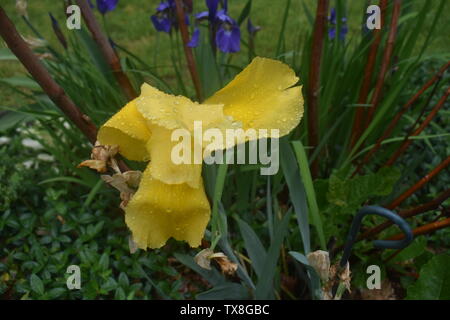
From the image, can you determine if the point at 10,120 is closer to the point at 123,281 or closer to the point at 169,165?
the point at 123,281

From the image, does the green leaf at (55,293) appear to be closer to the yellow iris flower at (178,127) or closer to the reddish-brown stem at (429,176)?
the yellow iris flower at (178,127)

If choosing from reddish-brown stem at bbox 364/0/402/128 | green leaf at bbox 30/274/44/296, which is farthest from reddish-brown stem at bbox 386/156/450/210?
green leaf at bbox 30/274/44/296

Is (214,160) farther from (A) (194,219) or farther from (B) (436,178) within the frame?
(B) (436,178)

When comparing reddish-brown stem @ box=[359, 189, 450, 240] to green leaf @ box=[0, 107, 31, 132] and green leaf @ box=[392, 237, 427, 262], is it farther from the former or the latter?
green leaf @ box=[0, 107, 31, 132]

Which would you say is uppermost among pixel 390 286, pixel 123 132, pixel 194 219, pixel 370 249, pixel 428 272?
pixel 123 132

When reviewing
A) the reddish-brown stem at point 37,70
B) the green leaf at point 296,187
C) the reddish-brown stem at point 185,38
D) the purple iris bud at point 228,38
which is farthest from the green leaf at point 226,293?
the purple iris bud at point 228,38
